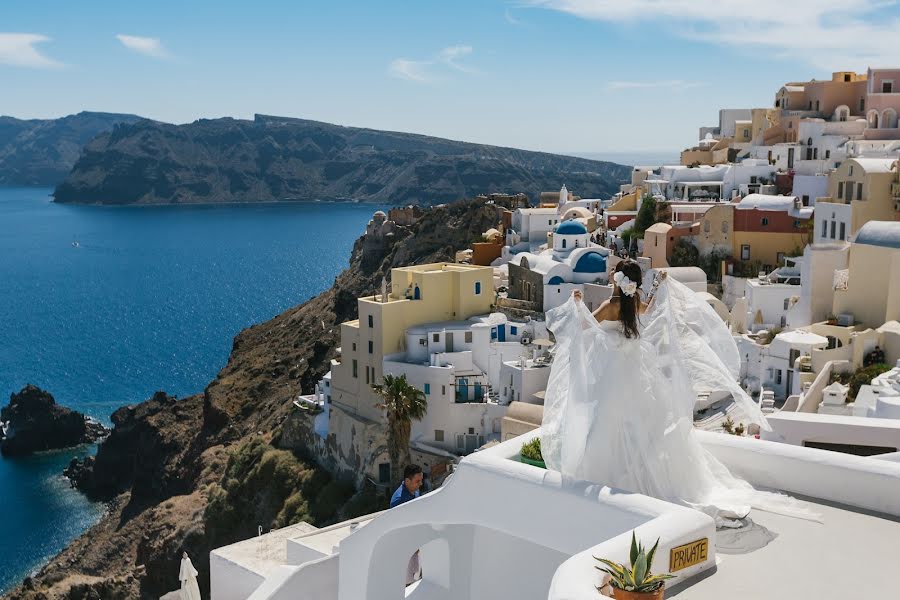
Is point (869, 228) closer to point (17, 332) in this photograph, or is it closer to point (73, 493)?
point (73, 493)

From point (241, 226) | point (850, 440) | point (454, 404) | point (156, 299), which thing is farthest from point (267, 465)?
point (241, 226)

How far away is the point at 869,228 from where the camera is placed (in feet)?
82.5

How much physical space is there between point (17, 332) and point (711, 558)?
10256 centimetres

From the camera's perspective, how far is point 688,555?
6125mm

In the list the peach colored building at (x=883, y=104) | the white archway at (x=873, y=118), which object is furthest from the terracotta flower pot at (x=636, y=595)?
the white archway at (x=873, y=118)

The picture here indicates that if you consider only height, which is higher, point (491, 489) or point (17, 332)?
point (491, 489)

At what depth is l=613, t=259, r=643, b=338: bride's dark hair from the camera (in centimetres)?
739

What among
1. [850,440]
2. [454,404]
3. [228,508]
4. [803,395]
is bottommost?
[228,508]

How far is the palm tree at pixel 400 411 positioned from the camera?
29.7m

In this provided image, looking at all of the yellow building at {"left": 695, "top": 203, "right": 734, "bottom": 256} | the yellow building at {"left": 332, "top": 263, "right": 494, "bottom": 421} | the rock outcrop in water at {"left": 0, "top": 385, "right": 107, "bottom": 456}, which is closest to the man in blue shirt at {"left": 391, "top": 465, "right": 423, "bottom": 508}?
the yellow building at {"left": 332, "top": 263, "right": 494, "bottom": 421}

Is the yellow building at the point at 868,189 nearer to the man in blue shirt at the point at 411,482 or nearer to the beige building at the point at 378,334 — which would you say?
the beige building at the point at 378,334

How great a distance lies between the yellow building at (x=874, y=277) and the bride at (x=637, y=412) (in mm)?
18615

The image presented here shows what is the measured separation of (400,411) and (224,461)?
20.7 metres

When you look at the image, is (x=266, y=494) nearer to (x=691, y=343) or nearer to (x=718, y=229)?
(x=718, y=229)
